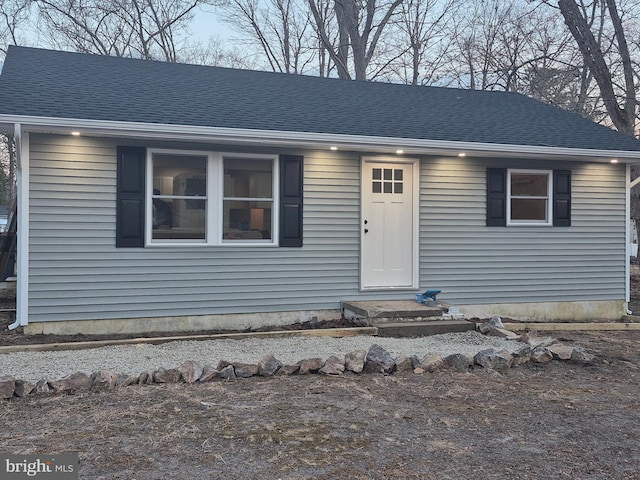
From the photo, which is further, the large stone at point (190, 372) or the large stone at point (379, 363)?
the large stone at point (379, 363)

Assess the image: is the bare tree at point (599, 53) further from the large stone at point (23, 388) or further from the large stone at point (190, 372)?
the large stone at point (23, 388)

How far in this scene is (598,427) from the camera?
150 inches

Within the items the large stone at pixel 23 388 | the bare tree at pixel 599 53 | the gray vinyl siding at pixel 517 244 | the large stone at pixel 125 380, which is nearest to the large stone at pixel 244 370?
the large stone at pixel 125 380

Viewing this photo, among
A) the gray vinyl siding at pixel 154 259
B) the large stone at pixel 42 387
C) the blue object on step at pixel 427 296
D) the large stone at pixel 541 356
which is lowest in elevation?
the large stone at pixel 42 387

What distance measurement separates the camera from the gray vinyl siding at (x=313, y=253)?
6523 millimetres

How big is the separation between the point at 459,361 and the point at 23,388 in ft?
11.8

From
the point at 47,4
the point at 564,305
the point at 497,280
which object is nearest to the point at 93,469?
the point at 497,280

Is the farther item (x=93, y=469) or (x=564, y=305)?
(x=564, y=305)

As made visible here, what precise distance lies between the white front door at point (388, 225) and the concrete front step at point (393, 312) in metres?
0.59

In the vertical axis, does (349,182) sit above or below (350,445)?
above

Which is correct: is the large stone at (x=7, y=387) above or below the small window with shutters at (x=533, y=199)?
below

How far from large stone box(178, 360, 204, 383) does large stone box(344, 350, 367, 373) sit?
1.27m

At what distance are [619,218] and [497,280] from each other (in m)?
2.28

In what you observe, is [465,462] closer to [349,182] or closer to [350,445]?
[350,445]
